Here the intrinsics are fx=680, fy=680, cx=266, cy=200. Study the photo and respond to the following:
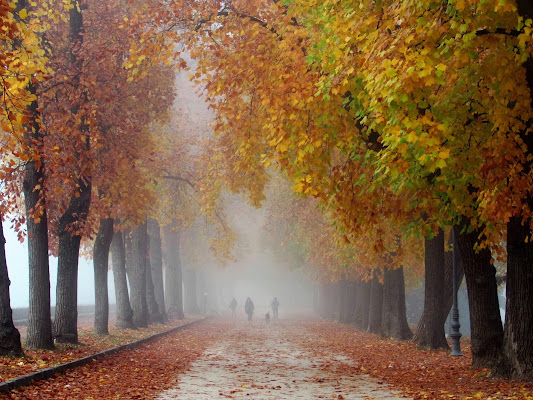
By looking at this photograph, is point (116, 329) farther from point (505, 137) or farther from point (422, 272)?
point (505, 137)

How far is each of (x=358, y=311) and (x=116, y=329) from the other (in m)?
15.8

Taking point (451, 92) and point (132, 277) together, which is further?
point (132, 277)

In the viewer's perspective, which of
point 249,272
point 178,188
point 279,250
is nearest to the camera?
point 178,188

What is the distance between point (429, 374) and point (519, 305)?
2817mm

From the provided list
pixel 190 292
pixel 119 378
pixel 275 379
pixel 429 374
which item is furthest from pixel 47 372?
pixel 190 292

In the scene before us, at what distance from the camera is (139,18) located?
16.5 metres

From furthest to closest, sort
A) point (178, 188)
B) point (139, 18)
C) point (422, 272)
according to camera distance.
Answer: point (178, 188) → point (422, 272) → point (139, 18)

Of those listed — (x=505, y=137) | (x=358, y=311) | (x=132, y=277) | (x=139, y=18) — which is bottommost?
(x=358, y=311)

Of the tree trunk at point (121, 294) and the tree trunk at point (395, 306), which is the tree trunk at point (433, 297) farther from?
the tree trunk at point (121, 294)

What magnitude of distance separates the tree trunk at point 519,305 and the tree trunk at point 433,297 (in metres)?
7.96

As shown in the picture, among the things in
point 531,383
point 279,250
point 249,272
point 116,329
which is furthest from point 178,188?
point 249,272

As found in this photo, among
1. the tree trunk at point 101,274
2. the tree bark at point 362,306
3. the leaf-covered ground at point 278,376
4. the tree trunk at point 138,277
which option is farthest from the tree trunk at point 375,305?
the tree trunk at point 101,274

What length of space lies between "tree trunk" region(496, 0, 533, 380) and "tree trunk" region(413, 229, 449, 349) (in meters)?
7.95

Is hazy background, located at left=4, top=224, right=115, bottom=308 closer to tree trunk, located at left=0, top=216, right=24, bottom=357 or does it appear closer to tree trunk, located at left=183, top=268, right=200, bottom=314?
tree trunk, located at left=183, top=268, right=200, bottom=314
